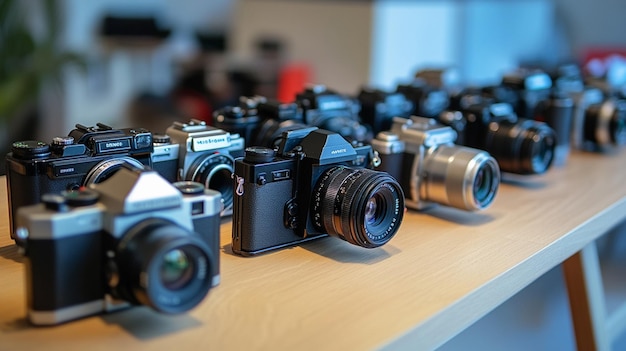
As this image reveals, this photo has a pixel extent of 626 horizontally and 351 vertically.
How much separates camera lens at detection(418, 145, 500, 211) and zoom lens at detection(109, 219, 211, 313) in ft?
1.58

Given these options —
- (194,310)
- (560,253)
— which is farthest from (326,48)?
(194,310)

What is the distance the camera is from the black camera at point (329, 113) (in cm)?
118

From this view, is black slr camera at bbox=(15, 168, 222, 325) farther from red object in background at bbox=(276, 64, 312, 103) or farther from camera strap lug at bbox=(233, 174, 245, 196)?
red object in background at bbox=(276, 64, 312, 103)

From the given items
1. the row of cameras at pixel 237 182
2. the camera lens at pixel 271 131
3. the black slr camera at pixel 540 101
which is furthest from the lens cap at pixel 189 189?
the black slr camera at pixel 540 101

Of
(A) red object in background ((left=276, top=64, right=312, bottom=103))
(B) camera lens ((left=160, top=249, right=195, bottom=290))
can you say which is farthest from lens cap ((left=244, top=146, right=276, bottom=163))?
(A) red object in background ((left=276, top=64, right=312, bottom=103))

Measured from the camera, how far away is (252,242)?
91 centimetres

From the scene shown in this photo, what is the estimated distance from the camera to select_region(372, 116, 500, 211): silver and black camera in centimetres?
107

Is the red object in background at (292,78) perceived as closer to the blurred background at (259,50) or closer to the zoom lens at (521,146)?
the blurred background at (259,50)

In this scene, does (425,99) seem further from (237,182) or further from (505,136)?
(237,182)

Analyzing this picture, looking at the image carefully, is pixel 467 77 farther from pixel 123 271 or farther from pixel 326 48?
pixel 123 271

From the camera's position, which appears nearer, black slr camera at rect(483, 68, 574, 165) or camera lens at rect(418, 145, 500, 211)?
camera lens at rect(418, 145, 500, 211)

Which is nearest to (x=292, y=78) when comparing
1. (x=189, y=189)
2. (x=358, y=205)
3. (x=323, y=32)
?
(x=323, y=32)

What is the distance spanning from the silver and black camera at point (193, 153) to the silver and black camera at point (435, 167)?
0.24 m

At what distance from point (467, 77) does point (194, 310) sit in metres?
2.68
